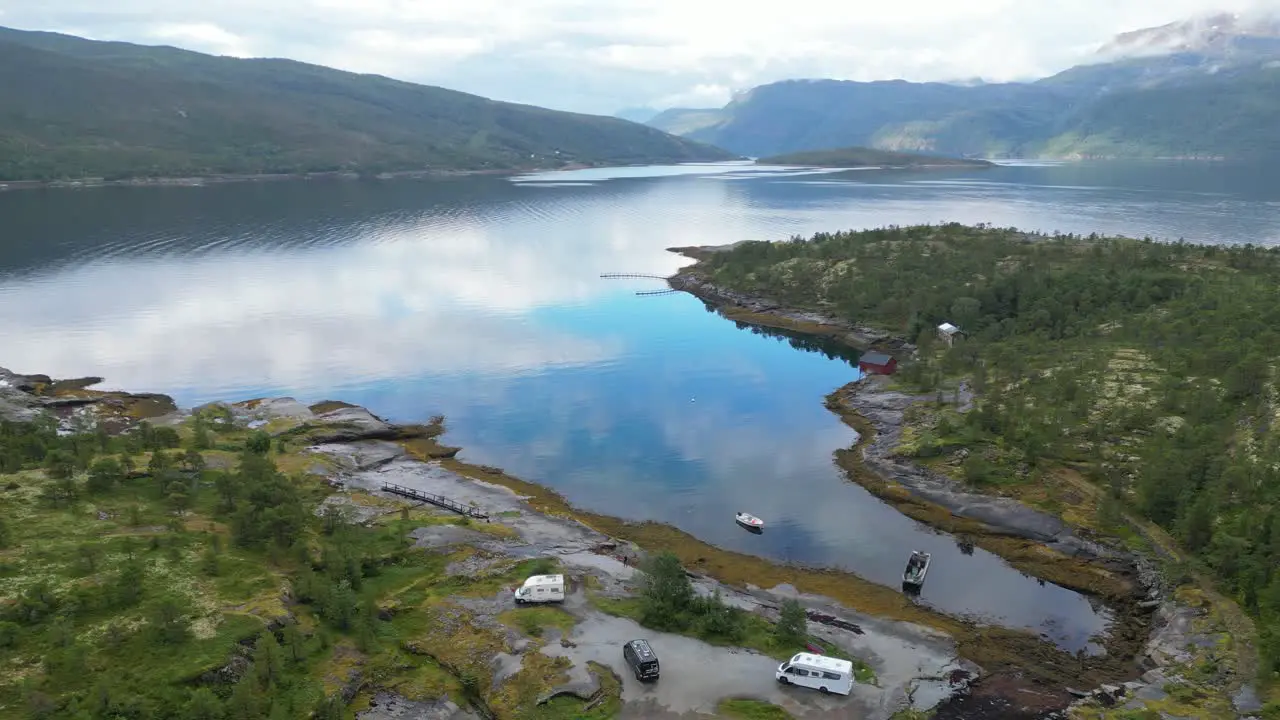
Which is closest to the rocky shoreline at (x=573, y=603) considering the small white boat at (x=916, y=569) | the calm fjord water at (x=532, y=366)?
the small white boat at (x=916, y=569)

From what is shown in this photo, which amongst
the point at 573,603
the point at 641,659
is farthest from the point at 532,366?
the point at 641,659

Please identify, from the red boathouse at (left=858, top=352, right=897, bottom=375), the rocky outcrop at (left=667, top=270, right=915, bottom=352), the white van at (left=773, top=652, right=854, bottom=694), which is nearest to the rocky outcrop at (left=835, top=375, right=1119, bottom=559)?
the red boathouse at (left=858, top=352, right=897, bottom=375)

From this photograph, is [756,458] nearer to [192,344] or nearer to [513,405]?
[513,405]

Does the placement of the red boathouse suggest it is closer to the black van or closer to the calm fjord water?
the calm fjord water

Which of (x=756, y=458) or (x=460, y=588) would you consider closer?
(x=460, y=588)

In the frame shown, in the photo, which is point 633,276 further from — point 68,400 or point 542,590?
point 542,590

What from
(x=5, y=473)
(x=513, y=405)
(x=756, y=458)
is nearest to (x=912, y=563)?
(x=756, y=458)

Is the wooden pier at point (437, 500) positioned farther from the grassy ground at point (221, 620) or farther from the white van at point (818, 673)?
the white van at point (818, 673)
